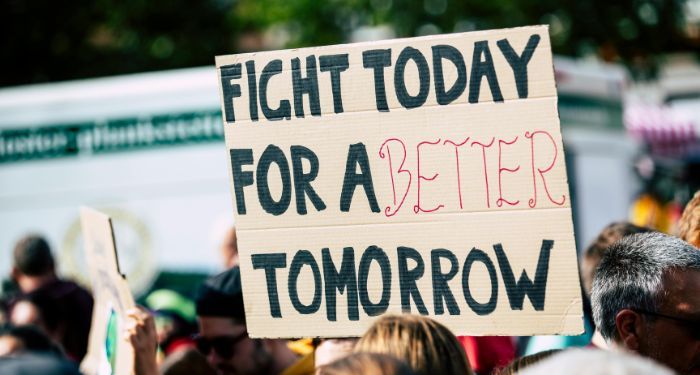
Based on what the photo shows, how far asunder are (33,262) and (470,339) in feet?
9.14

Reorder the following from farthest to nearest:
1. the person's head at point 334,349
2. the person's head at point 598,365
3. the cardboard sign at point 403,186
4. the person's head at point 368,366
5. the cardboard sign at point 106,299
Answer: the cardboard sign at point 106,299, the person's head at point 334,349, the cardboard sign at point 403,186, the person's head at point 368,366, the person's head at point 598,365

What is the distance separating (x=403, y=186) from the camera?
3.09 metres

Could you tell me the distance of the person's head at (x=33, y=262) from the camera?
587 centimetres

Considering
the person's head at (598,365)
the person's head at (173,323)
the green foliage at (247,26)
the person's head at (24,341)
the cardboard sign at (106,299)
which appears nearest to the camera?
the person's head at (598,365)

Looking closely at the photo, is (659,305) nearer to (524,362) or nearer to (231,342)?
(524,362)

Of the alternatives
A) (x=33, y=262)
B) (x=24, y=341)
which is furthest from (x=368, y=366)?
(x=33, y=262)

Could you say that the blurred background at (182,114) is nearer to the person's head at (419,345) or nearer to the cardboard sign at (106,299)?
the cardboard sign at (106,299)

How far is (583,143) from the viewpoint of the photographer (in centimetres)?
991

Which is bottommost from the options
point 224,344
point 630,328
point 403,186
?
point 224,344

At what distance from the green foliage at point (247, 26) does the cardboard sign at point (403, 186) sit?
1126 cm

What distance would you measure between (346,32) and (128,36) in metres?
3.52

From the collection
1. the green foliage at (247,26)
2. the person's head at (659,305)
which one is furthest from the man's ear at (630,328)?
the green foliage at (247,26)

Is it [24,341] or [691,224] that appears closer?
[24,341]

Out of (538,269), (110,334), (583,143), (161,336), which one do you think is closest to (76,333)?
(161,336)
